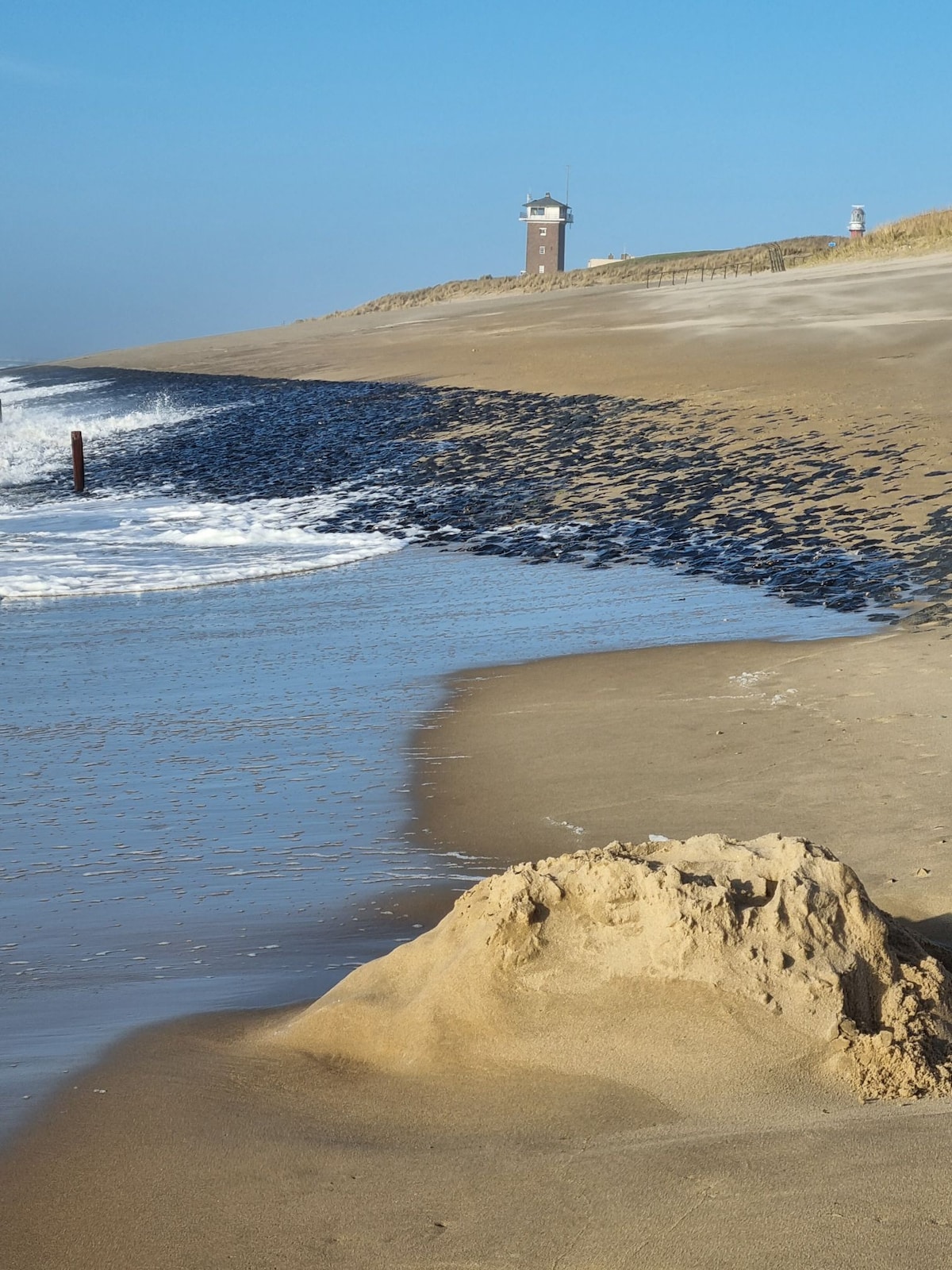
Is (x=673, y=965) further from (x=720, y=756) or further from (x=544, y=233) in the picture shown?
(x=544, y=233)

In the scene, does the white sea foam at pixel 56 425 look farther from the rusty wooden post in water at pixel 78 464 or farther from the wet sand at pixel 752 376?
the wet sand at pixel 752 376

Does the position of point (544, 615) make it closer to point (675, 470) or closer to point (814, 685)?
point (814, 685)

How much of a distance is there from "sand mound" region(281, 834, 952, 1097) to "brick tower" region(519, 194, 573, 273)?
355ft

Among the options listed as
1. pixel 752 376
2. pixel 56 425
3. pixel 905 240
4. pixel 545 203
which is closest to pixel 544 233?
pixel 545 203

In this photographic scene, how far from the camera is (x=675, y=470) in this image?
14.8m

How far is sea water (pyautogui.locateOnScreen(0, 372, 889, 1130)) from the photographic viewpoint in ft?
13.9

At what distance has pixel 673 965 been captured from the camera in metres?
3.23

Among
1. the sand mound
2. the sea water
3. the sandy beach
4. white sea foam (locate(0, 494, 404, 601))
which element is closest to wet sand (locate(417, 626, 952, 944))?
the sandy beach

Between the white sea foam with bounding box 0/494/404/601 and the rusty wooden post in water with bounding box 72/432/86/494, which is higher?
the rusty wooden post in water with bounding box 72/432/86/494

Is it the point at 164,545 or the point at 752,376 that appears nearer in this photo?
the point at 164,545

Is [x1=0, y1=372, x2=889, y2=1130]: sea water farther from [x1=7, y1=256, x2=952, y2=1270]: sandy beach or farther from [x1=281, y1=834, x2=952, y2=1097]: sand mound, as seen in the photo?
[x1=281, y1=834, x2=952, y2=1097]: sand mound

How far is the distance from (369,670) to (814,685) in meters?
2.64

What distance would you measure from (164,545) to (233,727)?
7476 millimetres

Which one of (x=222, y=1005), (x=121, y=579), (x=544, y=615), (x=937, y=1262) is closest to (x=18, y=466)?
(x=121, y=579)
